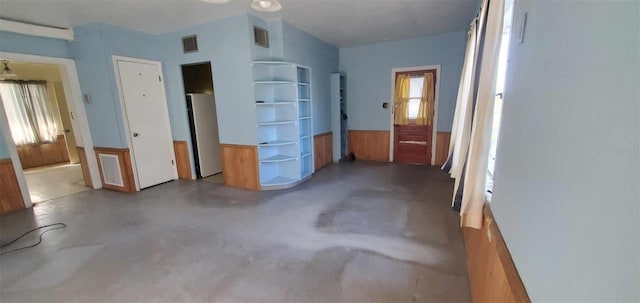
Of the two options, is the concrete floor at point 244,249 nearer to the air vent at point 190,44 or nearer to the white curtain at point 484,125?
the white curtain at point 484,125

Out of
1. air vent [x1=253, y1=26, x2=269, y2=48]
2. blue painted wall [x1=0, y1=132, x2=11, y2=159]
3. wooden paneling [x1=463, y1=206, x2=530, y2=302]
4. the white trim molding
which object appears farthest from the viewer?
air vent [x1=253, y1=26, x2=269, y2=48]

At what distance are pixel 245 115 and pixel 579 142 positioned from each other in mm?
3665

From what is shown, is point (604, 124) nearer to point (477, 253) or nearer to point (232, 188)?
point (477, 253)

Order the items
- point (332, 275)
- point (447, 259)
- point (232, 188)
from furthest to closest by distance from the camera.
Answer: point (232, 188)
point (447, 259)
point (332, 275)

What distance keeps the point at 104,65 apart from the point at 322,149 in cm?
380

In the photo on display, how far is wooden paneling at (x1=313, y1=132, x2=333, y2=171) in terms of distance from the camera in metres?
4.96

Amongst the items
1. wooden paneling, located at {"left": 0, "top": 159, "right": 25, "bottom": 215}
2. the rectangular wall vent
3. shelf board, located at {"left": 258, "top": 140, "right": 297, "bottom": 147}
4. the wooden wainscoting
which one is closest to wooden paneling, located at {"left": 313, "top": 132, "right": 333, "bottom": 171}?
shelf board, located at {"left": 258, "top": 140, "right": 297, "bottom": 147}

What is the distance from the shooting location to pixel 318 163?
5.07 metres

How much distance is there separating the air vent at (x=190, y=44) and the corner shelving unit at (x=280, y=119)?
1114 millimetres

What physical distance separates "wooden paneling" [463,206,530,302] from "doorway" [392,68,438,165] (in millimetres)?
3596

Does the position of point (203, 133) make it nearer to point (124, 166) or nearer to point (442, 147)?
point (124, 166)

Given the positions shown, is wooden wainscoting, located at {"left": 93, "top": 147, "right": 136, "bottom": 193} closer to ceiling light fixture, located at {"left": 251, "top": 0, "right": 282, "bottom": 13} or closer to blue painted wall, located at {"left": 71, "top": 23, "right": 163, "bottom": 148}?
blue painted wall, located at {"left": 71, "top": 23, "right": 163, "bottom": 148}

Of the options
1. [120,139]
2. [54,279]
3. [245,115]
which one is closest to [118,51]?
[120,139]

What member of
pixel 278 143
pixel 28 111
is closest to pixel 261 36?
pixel 278 143
